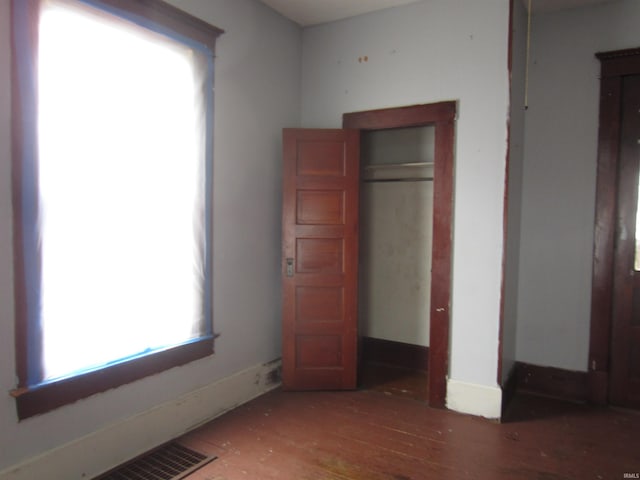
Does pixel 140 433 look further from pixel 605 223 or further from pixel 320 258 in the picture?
pixel 605 223

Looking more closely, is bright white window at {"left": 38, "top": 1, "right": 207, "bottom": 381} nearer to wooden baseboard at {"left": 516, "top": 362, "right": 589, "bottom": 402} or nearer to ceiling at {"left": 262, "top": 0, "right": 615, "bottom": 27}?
ceiling at {"left": 262, "top": 0, "right": 615, "bottom": 27}

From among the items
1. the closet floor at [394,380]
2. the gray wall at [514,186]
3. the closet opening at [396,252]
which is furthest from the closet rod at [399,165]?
the closet floor at [394,380]

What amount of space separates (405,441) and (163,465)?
1421 mm

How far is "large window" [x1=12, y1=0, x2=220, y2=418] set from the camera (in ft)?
6.76

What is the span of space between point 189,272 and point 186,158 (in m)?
0.72

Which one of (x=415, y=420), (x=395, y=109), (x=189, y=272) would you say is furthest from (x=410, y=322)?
(x=189, y=272)

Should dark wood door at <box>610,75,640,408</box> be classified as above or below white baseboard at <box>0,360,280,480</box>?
above

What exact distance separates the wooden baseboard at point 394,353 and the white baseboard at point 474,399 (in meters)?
0.84

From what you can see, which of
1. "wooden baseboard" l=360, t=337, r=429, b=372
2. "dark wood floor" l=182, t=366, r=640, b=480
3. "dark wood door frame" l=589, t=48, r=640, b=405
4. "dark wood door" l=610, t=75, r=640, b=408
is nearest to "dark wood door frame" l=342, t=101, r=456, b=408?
"dark wood floor" l=182, t=366, r=640, b=480

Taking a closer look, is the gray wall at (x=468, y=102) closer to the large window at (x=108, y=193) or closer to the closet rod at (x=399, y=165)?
the closet rod at (x=399, y=165)

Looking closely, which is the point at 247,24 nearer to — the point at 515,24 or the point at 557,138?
the point at 515,24

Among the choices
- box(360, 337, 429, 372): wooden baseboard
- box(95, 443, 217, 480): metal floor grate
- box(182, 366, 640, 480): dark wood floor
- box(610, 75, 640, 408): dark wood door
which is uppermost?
box(610, 75, 640, 408): dark wood door

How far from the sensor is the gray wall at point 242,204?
8.64 feet

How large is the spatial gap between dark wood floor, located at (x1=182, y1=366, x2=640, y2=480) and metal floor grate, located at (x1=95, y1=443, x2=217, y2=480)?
0.23 feet
